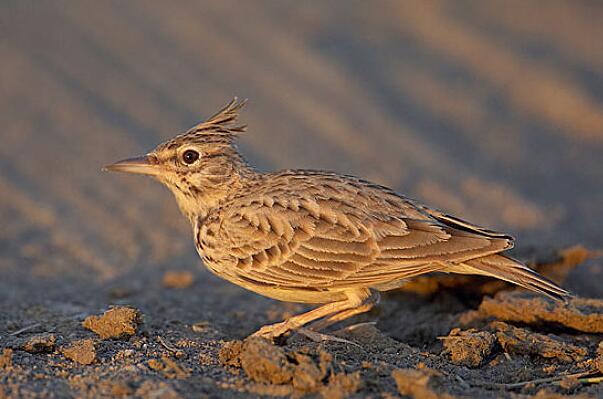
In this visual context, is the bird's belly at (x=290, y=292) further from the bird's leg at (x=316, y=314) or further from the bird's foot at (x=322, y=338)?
the bird's foot at (x=322, y=338)

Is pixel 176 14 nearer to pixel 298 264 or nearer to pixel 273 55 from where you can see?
pixel 273 55

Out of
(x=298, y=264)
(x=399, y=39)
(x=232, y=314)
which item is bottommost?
(x=232, y=314)

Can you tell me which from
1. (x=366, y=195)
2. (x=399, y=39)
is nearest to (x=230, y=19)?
(x=399, y=39)

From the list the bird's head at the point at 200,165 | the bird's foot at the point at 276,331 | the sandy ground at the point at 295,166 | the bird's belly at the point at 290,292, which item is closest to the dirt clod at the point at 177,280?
the sandy ground at the point at 295,166

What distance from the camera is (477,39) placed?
16594 mm

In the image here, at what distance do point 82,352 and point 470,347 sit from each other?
2576mm

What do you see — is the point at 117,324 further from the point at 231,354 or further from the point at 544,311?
the point at 544,311

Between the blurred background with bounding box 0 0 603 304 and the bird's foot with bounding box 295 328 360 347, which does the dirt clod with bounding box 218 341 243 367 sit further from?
the blurred background with bounding box 0 0 603 304

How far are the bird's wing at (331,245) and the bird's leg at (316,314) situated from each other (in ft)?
0.73


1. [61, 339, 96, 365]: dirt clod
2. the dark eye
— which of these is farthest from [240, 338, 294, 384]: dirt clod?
the dark eye

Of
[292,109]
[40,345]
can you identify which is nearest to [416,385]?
[40,345]

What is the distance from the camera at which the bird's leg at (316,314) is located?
6.32 meters

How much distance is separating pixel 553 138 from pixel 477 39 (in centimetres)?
365

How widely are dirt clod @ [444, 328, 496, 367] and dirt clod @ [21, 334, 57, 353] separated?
268 centimetres
